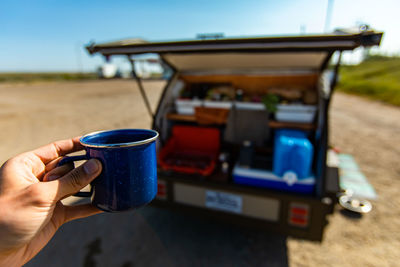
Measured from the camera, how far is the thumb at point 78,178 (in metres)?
0.78

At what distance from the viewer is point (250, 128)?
304 centimetres

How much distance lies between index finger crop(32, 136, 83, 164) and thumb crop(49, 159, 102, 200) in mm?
328

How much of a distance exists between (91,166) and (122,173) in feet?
0.37

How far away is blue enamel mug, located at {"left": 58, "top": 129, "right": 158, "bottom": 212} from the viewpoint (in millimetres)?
771

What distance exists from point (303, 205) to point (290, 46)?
1.47m

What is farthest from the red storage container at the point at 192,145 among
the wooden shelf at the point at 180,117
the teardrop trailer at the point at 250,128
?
the wooden shelf at the point at 180,117

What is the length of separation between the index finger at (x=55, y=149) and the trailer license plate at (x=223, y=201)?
5.19 feet

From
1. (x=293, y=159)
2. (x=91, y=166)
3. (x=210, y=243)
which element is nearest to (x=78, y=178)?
(x=91, y=166)

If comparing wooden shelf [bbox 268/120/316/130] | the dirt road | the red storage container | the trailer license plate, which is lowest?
the dirt road

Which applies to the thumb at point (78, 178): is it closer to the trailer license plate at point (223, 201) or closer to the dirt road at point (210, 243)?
the trailer license plate at point (223, 201)

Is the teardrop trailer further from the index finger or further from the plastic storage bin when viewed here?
the index finger

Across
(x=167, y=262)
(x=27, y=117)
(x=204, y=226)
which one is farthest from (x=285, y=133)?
(x=27, y=117)

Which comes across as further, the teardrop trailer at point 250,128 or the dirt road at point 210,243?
the dirt road at point 210,243

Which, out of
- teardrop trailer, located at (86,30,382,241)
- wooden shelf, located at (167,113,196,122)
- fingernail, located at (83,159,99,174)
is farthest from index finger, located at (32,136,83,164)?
wooden shelf, located at (167,113,196,122)
